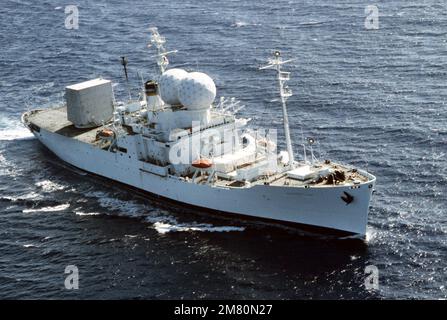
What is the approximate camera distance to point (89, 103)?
6775 centimetres

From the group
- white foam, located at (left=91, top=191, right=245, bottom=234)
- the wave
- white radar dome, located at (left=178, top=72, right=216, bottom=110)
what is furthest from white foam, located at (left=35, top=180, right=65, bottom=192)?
white radar dome, located at (left=178, top=72, right=216, bottom=110)

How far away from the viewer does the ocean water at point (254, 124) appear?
1801 inches

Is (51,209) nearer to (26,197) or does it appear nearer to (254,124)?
(26,197)

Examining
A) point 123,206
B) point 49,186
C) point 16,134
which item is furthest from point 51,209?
point 16,134

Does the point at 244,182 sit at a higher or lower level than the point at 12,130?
lower

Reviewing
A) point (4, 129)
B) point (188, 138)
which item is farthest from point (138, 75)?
point (188, 138)

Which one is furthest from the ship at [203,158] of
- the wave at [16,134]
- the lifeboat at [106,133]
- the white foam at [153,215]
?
the wave at [16,134]

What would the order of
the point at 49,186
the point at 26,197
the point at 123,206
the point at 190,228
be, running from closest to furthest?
the point at 190,228 < the point at 123,206 < the point at 26,197 < the point at 49,186

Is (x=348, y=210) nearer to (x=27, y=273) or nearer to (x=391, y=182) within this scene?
(x=391, y=182)

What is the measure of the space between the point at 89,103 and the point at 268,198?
25.6 metres

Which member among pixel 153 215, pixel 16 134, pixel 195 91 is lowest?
pixel 153 215

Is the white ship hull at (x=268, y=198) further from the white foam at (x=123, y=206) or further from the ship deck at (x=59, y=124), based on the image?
the ship deck at (x=59, y=124)

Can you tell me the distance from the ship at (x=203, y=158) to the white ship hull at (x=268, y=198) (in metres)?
0.08

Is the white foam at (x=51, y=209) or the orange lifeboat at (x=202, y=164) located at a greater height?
the orange lifeboat at (x=202, y=164)
